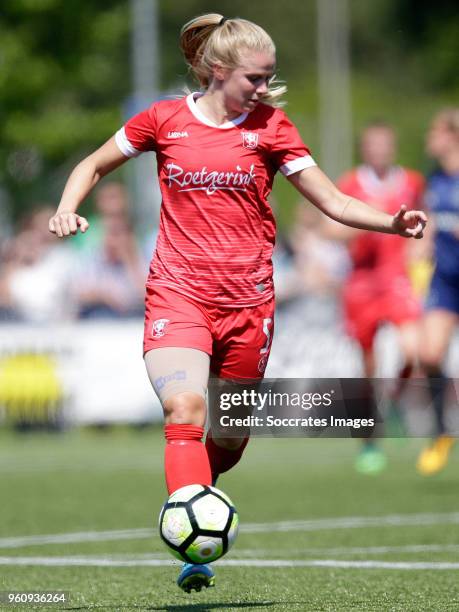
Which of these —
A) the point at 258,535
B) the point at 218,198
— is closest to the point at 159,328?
the point at 218,198

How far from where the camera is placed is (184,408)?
5578 mm

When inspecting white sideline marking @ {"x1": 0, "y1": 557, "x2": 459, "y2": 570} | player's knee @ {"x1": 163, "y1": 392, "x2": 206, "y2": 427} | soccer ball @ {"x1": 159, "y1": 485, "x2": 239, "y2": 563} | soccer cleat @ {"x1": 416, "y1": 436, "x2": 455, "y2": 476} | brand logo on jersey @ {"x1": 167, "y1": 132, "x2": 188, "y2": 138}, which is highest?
brand logo on jersey @ {"x1": 167, "y1": 132, "x2": 188, "y2": 138}

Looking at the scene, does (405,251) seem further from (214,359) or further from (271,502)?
(214,359)

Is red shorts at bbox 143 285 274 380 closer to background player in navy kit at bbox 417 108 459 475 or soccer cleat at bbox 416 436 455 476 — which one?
background player in navy kit at bbox 417 108 459 475

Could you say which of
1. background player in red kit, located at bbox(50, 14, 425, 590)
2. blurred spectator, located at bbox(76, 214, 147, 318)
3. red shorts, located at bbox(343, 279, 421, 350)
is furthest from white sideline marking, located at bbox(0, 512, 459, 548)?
blurred spectator, located at bbox(76, 214, 147, 318)

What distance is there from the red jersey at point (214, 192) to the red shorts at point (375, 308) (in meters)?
6.41

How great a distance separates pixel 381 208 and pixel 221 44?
605cm

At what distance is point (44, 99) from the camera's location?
25562mm

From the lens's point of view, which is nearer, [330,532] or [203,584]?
[203,584]

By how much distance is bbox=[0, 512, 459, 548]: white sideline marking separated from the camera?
7.87 m

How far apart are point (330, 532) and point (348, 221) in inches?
105

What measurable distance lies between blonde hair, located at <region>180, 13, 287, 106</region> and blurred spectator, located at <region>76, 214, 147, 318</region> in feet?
30.5

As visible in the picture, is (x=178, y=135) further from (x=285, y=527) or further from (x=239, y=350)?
(x=285, y=527)

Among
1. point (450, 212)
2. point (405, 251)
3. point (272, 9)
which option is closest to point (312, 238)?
point (405, 251)
